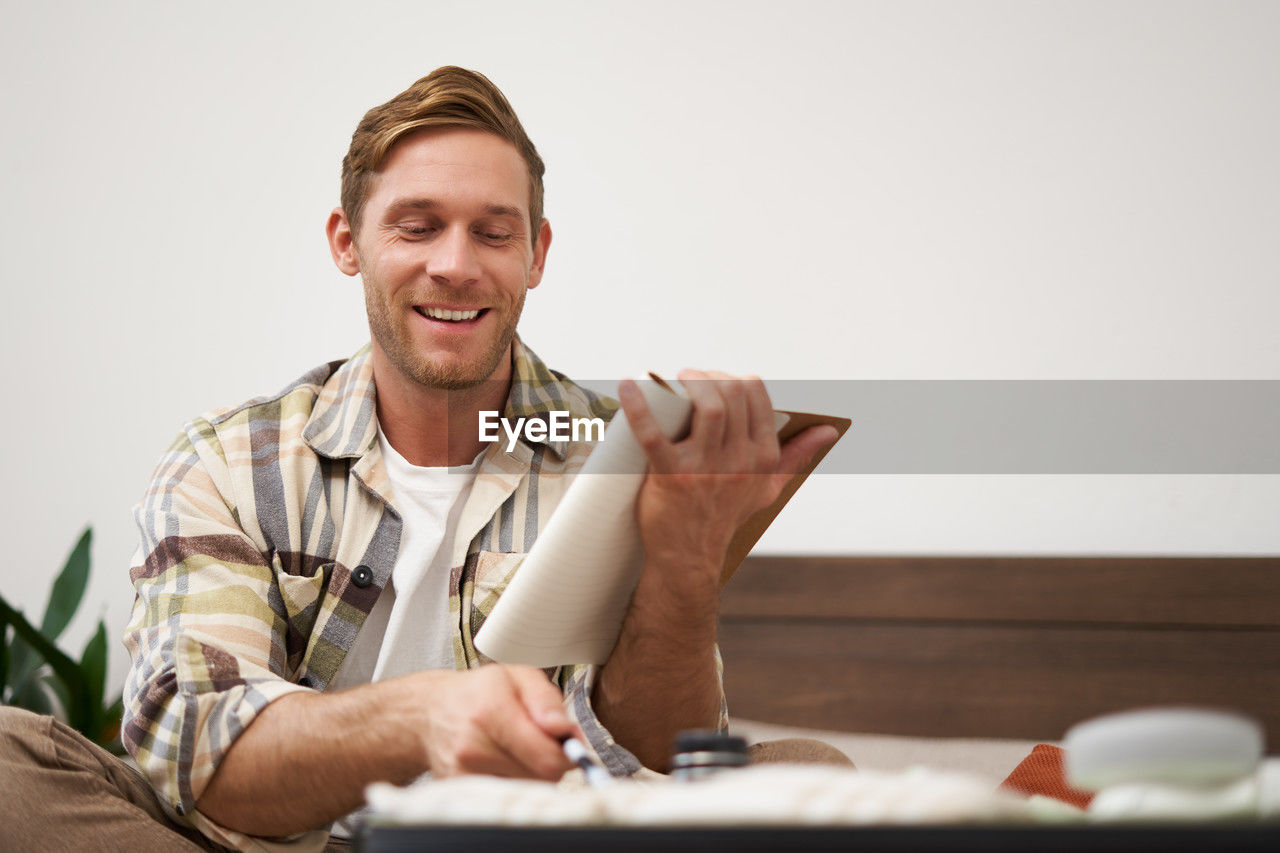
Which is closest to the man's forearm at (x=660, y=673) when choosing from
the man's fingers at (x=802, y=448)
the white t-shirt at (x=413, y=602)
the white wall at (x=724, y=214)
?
the man's fingers at (x=802, y=448)

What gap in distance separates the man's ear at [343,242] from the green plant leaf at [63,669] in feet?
2.52

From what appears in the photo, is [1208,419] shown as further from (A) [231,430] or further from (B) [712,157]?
(A) [231,430]

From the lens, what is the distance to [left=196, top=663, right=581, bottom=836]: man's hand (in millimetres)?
635

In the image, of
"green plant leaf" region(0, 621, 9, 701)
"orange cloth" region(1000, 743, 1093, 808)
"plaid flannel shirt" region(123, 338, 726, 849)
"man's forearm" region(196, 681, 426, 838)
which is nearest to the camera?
"man's forearm" region(196, 681, 426, 838)

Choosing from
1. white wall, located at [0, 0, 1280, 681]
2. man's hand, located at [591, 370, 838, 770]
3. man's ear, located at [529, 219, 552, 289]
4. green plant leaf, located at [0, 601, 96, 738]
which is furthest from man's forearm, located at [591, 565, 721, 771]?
green plant leaf, located at [0, 601, 96, 738]

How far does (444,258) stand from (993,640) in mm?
1016

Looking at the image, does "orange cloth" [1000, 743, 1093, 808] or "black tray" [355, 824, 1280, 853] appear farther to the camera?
"orange cloth" [1000, 743, 1093, 808]

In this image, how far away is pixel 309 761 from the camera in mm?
823

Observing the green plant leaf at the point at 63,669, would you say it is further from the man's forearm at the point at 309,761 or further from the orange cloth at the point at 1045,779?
→ the orange cloth at the point at 1045,779

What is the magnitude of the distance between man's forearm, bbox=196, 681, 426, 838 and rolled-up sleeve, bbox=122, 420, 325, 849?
16mm

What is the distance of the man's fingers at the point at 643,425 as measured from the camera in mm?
819

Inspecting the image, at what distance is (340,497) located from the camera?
1.19 meters

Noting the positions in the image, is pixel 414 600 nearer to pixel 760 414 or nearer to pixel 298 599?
pixel 298 599

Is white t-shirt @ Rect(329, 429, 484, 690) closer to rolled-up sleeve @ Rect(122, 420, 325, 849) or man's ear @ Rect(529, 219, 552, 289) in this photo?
rolled-up sleeve @ Rect(122, 420, 325, 849)
